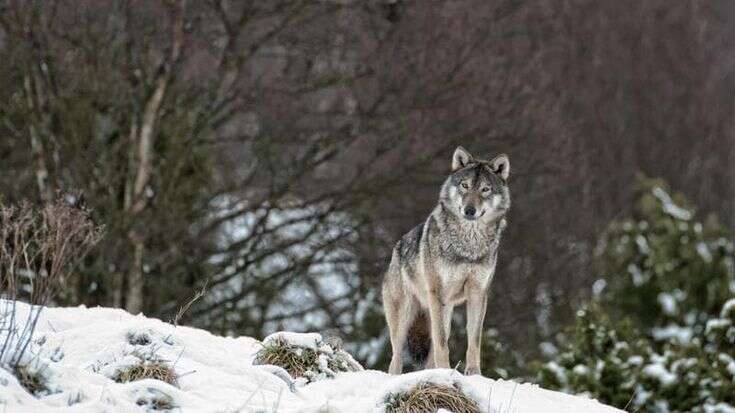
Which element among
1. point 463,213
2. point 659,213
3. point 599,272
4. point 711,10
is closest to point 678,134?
point 711,10

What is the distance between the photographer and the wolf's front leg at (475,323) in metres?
9.06

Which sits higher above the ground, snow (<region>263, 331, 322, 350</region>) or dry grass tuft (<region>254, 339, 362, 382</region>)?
snow (<region>263, 331, 322, 350</region>)

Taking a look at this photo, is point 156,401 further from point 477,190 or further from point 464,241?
point 477,190

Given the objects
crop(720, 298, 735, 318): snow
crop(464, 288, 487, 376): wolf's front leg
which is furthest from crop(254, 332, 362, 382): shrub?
crop(720, 298, 735, 318): snow

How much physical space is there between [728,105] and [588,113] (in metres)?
11.9

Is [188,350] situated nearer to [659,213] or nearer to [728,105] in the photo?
[659,213]

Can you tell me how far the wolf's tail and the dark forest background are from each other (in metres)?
7.49

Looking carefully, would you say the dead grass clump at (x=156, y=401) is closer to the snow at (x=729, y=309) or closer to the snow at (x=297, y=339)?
the snow at (x=297, y=339)

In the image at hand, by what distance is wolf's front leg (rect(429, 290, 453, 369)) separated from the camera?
360 inches

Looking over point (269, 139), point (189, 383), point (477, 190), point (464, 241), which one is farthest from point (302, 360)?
point (269, 139)

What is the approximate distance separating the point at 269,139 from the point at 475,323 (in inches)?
394

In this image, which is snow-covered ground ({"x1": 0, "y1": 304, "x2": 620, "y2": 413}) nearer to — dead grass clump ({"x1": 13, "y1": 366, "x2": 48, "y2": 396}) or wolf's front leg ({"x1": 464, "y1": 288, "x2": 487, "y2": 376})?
dead grass clump ({"x1": 13, "y1": 366, "x2": 48, "y2": 396})

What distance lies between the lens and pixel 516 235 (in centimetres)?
2133

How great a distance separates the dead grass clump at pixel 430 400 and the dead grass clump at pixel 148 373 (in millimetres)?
1307
